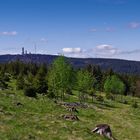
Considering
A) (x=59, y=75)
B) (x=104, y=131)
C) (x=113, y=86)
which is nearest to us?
(x=104, y=131)

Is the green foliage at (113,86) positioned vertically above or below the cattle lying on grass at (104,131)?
below

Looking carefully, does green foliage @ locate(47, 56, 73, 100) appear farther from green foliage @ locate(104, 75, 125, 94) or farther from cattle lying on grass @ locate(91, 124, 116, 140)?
cattle lying on grass @ locate(91, 124, 116, 140)

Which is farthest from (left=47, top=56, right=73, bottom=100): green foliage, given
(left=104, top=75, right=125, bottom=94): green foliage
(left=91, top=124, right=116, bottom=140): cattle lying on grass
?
(left=91, top=124, right=116, bottom=140): cattle lying on grass

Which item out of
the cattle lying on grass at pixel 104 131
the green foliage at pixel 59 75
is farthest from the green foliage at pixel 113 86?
the cattle lying on grass at pixel 104 131

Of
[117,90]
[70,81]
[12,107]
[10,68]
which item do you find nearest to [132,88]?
[117,90]

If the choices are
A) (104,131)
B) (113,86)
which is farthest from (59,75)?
(104,131)

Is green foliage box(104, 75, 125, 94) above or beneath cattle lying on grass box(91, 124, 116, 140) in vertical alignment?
beneath

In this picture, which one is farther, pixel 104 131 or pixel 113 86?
pixel 113 86

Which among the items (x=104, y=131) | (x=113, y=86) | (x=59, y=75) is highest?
(x=59, y=75)

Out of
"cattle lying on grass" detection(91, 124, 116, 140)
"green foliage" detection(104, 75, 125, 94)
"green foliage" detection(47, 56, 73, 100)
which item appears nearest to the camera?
"cattle lying on grass" detection(91, 124, 116, 140)

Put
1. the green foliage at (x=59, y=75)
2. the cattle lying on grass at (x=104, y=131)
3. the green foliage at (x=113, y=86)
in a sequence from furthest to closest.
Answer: the green foliage at (x=113, y=86) → the green foliage at (x=59, y=75) → the cattle lying on grass at (x=104, y=131)

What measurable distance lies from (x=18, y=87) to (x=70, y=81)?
18182 mm

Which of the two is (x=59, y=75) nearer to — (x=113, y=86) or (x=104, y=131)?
(x=113, y=86)

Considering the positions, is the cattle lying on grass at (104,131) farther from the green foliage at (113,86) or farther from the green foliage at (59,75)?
the green foliage at (113,86)
